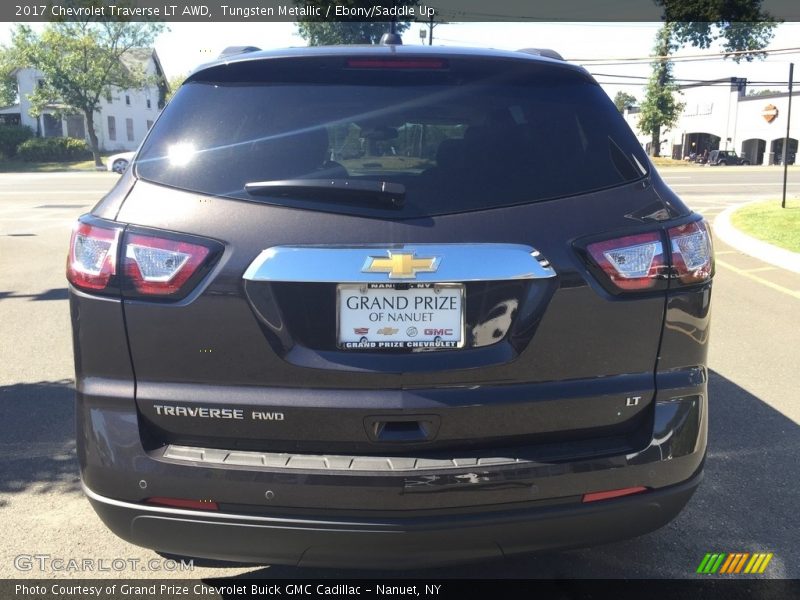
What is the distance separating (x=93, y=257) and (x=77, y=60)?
52013 mm

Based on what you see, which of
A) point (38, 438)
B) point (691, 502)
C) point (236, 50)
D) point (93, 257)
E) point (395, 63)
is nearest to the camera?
point (93, 257)

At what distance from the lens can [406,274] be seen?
2.04 meters

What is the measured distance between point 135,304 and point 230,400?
0.39 metres

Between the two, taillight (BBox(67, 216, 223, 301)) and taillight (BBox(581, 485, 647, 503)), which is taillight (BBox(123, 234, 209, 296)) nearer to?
taillight (BBox(67, 216, 223, 301))

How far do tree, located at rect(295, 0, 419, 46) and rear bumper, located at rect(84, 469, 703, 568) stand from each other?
1549 inches

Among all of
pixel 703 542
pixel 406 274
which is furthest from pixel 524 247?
pixel 703 542

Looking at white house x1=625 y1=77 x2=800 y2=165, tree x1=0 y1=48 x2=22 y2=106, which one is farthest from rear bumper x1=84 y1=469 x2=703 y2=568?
tree x1=0 y1=48 x2=22 y2=106

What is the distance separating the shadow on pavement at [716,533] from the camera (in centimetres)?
286

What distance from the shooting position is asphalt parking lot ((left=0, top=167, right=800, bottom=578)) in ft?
9.53

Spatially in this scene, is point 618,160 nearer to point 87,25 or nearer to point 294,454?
point 294,454

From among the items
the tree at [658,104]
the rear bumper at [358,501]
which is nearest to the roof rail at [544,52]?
the rear bumper at [358,501]

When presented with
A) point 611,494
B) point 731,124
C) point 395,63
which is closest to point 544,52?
point 395,63

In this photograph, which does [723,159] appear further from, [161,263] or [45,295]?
[161,263]

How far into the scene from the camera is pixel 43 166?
153ft
